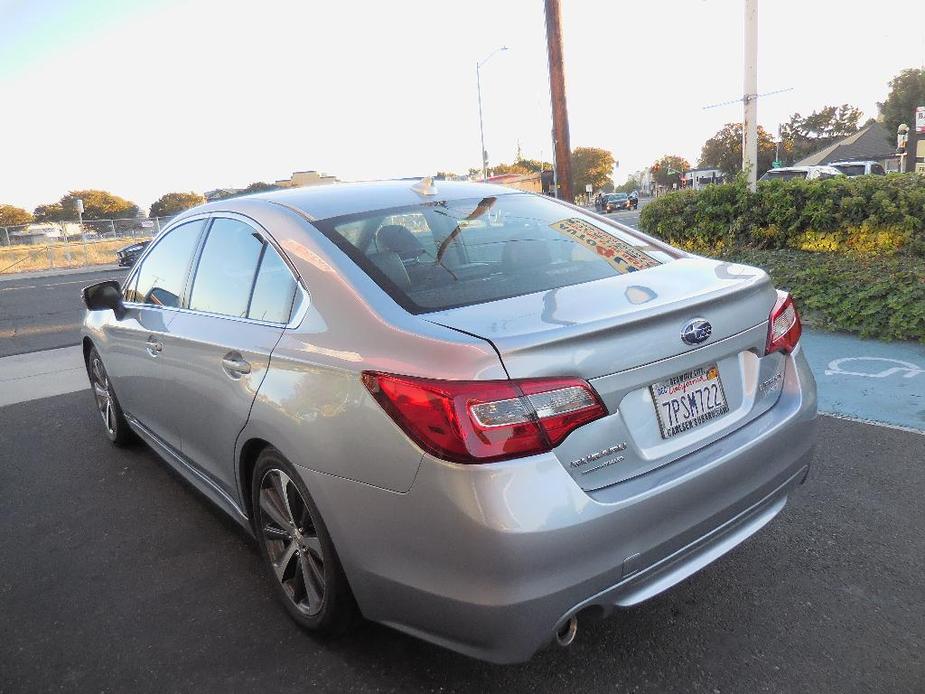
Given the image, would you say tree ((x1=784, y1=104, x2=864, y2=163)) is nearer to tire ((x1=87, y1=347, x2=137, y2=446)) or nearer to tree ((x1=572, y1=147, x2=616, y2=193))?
tree ((x1=572, y1=147, x2=616, y2=193))

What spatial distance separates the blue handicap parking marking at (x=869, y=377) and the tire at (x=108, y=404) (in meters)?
4.68

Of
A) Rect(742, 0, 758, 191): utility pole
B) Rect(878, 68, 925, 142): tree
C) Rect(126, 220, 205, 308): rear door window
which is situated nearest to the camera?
Rect(126, 220, 205, 308): rear door window

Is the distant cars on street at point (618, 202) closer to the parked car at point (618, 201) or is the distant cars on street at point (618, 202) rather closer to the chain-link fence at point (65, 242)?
the parked car at point (618, 201)

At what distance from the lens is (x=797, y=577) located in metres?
2.99

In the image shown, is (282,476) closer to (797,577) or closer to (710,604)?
(710,604)

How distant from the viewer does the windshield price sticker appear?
2.89 m

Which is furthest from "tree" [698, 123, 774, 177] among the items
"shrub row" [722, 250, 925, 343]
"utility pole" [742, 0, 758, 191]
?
"shrub row" [722, 250, 925, 343]

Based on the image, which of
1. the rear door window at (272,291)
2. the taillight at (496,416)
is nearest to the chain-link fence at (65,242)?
the rear door window at (272,291)

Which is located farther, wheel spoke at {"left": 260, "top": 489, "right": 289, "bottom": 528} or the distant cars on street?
the distant cars on street

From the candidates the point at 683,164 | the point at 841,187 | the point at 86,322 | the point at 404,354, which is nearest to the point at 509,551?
the point at 404,354

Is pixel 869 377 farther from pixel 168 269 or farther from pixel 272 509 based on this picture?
pixel 168 269

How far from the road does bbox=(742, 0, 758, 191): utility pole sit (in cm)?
1010

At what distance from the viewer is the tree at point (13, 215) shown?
69.6 meters

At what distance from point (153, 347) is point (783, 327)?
2971 mm
